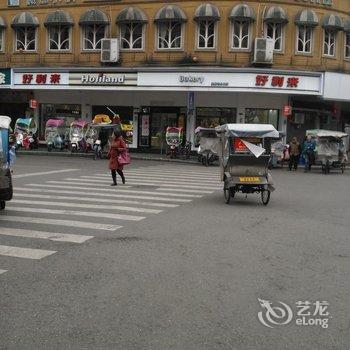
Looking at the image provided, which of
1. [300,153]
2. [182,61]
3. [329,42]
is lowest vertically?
[300,153]

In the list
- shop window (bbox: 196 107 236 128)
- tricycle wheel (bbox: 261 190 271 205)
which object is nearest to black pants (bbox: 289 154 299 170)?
shop window (bbox: 196 107 236 128)

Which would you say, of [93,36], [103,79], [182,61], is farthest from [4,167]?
[93,36]

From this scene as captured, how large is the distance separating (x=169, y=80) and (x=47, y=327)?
90.6ft

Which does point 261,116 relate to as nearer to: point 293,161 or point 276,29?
point 276,29

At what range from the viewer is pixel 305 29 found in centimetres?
3200

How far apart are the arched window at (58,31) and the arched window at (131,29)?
3357mm

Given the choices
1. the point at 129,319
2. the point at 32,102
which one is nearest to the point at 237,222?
the point at 129,319

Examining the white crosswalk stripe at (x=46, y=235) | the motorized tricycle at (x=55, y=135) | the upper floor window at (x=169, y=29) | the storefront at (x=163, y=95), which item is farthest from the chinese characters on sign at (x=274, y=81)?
the white crosswalk stripe at (x=46, y=235)

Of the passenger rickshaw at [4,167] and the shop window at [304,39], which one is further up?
the shop window at [304,39]

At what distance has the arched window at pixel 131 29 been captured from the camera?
32.3m

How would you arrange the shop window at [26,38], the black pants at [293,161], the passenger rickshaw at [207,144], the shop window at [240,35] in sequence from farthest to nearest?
the shop window at [26,38]
the shop window at [240,35]
the black pants at [293,161]
the passenger rickshaw at [207,144]

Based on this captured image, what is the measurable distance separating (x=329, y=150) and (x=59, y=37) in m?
18.1

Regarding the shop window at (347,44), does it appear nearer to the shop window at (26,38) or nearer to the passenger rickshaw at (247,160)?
the shop window at (26,38)

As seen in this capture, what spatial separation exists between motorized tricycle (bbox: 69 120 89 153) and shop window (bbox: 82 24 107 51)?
16.2 ft
